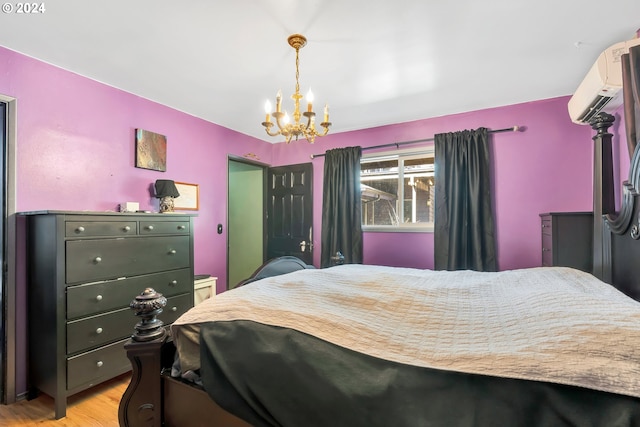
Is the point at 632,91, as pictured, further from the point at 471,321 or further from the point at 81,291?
the point at 81,291

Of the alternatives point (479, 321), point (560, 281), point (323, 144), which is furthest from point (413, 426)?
point (323, 144)

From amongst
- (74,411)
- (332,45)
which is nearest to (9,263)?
(74,411)

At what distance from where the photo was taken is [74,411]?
197 cm

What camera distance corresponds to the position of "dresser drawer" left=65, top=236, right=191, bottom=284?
6.54 feet

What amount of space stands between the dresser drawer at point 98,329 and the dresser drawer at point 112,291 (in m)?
0.05

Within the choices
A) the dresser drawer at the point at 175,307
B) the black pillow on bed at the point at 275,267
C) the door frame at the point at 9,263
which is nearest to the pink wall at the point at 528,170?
the black pillow on bed at the point at 275,267

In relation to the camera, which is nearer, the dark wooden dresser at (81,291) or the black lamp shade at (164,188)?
the dark wooden dresser at (81,291)

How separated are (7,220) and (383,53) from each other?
2937 millimetres

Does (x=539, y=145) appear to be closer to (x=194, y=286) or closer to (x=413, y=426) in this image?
(x=413, y=426)

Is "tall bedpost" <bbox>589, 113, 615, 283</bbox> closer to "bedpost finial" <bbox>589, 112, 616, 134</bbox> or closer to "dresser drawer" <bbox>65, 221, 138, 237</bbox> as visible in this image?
"bedpost finial" <bbox>589, 112, 616, 134</bbox>

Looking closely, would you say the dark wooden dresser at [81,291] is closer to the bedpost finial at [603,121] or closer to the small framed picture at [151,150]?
the small framed picture at [151,150]

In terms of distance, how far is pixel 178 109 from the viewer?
3.21 metres

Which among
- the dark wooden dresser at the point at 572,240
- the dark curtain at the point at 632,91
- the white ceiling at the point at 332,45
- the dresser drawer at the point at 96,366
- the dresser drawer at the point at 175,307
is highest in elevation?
the white ceiling at the point at 332,45

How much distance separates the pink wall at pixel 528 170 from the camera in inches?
114
